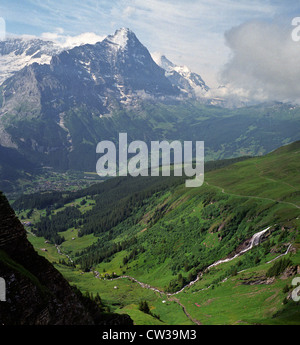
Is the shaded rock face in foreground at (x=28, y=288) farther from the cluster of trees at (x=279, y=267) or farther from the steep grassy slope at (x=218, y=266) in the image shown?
the cluster of trees at (x=279, y=267)

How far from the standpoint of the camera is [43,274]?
3753 centimetres

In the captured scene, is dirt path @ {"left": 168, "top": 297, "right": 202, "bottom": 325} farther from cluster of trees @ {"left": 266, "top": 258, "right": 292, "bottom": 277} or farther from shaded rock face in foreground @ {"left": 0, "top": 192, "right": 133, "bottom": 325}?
shaded rock face in foreground @ {"left": 0, "top": 192, "right": 133, "bottom": 325}

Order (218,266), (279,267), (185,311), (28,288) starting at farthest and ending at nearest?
(218,266)
(185,311)
(279,267)
(28,288)

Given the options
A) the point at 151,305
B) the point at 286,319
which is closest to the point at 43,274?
the point at 286,319

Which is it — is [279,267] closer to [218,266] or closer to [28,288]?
[218,266]

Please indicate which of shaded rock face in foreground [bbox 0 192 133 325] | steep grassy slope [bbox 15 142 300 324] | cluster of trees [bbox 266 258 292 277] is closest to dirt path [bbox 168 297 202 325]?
steep grassy slope [bbox 15 142 300 324]

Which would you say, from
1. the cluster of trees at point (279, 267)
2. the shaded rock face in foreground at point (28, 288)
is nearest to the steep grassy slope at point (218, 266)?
the cluster of trees at point (279, 267)

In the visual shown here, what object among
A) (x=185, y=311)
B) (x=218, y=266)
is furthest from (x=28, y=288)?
(x=218, y=266)

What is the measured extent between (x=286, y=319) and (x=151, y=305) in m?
68.2

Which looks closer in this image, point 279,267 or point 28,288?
point 28,288

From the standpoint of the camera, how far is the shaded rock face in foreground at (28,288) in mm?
31297

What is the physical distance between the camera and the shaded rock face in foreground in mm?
31297

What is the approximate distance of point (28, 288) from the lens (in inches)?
1293
